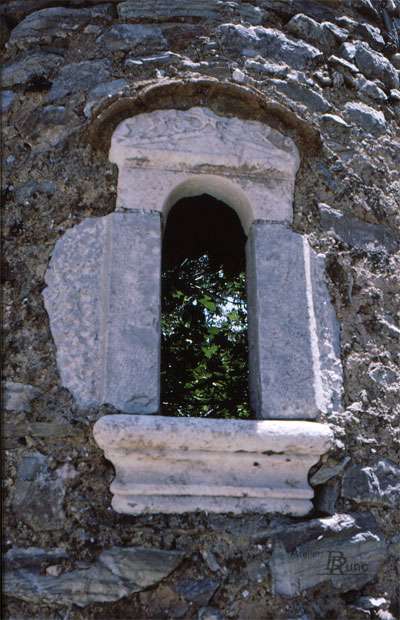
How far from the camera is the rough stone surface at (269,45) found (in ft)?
12.1

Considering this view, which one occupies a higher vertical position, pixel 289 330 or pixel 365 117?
pixel 365 117

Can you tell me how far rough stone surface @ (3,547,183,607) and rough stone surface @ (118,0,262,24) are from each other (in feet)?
9.19

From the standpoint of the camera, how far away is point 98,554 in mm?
2551

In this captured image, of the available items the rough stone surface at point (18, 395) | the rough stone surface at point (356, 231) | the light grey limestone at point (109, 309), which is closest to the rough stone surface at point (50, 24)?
the light grey limestone at point (109, 309)

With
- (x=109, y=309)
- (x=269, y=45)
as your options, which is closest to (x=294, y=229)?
(x=109, y=309)

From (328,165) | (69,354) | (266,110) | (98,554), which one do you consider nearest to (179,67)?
(266,110)

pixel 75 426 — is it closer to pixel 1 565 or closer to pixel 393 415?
pixel 1 565

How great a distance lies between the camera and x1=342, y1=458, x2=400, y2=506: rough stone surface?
2816 millimetres

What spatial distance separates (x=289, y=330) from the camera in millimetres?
3057

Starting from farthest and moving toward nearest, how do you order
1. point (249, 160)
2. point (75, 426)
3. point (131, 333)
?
point (249, 160), point (131, 333), point (75, 426)

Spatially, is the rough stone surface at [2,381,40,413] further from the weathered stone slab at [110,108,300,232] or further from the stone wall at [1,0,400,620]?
the weathered stone slab at [110,108,300,232]

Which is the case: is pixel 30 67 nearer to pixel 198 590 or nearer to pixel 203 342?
pixel 203 342

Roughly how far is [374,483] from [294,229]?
125 centimetres

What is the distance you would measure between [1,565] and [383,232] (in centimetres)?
237
